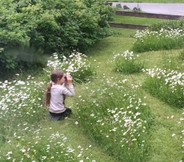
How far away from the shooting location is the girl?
654 cm

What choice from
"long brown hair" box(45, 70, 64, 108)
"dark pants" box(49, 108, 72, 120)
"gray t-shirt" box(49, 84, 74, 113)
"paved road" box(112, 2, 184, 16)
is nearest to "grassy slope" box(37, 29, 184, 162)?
"dark pants" box(49, 108, 72, 120)

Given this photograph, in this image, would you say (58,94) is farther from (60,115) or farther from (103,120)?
(103,120)

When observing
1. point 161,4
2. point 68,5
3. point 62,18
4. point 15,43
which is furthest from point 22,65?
point 161,4

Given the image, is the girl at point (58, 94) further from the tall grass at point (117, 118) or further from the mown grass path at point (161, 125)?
the mown grass path at point (161, 125)

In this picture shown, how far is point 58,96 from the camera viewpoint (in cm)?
657

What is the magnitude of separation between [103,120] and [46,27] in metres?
4.20

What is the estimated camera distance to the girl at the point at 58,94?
6539mm

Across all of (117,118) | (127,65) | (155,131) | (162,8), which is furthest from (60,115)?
(162,8)

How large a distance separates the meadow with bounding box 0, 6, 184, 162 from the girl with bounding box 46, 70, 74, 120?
147 millimetres

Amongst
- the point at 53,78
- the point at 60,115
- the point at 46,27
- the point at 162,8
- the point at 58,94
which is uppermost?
the point at 46,27

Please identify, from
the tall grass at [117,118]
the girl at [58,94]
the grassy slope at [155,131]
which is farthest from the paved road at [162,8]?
the girl at [58,94]

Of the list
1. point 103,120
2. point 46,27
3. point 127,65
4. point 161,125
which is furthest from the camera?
point 46,27

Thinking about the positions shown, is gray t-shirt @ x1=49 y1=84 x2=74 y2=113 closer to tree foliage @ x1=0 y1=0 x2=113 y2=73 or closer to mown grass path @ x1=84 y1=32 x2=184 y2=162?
mown grass path @ x1=84 y1=32 x2=184 y2=162

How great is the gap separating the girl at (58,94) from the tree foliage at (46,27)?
1.74 meters
